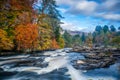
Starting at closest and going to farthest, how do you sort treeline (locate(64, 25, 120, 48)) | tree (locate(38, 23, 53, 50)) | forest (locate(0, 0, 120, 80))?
forest (locate(0, 0, 120, 80)), tree (locate(38, 23, 53, 50)), treeline (locate(64, 25, 120, 48))

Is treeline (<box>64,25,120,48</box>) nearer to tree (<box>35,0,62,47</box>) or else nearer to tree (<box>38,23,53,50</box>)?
tree (<box>35,0,62,47</box>)

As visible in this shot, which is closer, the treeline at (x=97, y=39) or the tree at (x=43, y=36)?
the tree at (x=43, y=36)

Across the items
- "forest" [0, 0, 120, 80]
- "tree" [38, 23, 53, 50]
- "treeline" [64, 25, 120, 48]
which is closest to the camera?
"forest" [0, 0, 120, 80]

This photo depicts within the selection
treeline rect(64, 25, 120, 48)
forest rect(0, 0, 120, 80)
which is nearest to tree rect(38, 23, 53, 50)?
forest rect(0, 0, 120, 80)

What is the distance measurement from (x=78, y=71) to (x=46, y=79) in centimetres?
306

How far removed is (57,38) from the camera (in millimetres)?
58781

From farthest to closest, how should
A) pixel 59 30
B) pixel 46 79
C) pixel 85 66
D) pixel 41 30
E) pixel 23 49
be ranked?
pixel 59 30 < pixel 41 30 < pixel 23 49 < pixel 85 66 < pixel 46 79

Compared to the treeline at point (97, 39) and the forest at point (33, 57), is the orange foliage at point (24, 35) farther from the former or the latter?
the treeline at point (97, 39)

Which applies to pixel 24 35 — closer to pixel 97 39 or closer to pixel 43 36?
pixel 43 36

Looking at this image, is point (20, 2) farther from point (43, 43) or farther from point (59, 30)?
point (59, 30)

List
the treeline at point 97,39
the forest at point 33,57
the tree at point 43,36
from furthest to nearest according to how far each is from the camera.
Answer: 1. the treeline at point 97,39
2. the tree at point 43,36
3. the forest at point 33,57

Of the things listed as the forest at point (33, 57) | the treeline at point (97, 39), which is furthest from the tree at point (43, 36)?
the treeline at point (97, 39)

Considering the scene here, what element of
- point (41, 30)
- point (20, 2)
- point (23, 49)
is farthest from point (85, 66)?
point (41, 30)

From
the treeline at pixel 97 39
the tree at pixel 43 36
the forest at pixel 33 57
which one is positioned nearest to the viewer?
the forest at pixel 33 57
